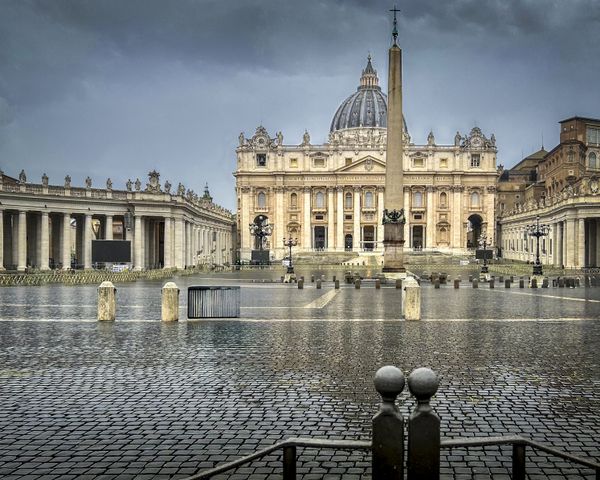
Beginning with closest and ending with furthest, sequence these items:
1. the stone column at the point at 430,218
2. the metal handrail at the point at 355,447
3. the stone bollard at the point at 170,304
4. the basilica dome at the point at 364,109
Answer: the metal handrail at the point at 355,447 → the stone bollard at the point at 170,304 → the stone column at the point at 430,218 → the basilica dome at the point at 364,109

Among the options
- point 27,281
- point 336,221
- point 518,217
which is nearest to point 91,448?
point 27,281

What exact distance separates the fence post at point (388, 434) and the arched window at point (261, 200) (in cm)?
10933

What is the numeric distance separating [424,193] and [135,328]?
100.0 m

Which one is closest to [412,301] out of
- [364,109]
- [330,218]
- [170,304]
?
[170,304]

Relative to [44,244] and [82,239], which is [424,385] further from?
[82,239]

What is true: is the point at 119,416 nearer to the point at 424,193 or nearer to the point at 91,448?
the point at 91,448

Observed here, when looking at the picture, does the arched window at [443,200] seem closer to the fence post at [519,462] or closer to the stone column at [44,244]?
the stone column at [44,244]

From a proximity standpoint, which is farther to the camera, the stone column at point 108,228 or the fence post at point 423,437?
the stone column at point 108,228

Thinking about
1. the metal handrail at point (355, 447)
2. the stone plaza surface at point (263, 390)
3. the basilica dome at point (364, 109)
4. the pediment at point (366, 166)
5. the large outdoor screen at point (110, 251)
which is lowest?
the stone plaza surface at point (263, 390)

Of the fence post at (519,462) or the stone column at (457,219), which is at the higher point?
the stone column at (457,219)

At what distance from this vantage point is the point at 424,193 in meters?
112

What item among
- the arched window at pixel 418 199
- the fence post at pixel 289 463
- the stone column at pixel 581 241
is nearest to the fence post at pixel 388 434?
the fence post at pixel 289 463

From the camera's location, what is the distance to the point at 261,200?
373 ft

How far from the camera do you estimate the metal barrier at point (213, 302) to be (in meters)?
18.7
